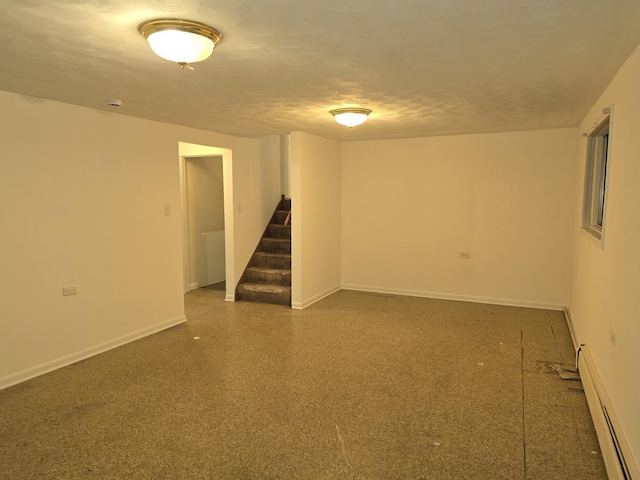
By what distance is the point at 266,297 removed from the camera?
233 inches

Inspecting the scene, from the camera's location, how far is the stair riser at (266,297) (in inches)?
227

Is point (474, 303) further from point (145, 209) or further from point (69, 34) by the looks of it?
point (69, 34)

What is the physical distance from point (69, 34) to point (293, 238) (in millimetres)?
3624

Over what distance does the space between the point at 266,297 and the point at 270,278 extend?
0.33m

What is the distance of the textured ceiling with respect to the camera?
1848 mm

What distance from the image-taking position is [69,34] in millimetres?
2117

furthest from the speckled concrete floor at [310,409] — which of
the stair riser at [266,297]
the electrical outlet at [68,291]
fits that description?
the stair riser at [266,297]

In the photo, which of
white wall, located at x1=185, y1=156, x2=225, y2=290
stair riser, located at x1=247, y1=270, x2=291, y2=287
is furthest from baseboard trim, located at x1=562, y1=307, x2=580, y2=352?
white wall, located at x1=185, y1=156, x2=225, y2=290

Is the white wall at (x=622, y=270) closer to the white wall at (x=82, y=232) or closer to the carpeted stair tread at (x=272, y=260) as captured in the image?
the carpeted stair tread at (x=272, y=260)

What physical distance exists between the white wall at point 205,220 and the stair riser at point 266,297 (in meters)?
1.16

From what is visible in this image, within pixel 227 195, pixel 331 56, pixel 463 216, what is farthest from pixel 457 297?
pixel 331 56

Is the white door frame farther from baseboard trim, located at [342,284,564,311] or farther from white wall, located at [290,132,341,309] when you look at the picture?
baseboard trim, located at [342,284,564,311]

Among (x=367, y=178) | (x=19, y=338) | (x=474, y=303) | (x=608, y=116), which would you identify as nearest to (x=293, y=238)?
(x=367, y=178)

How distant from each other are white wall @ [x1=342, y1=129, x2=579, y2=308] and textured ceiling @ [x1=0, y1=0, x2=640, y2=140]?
1392 millimetres
